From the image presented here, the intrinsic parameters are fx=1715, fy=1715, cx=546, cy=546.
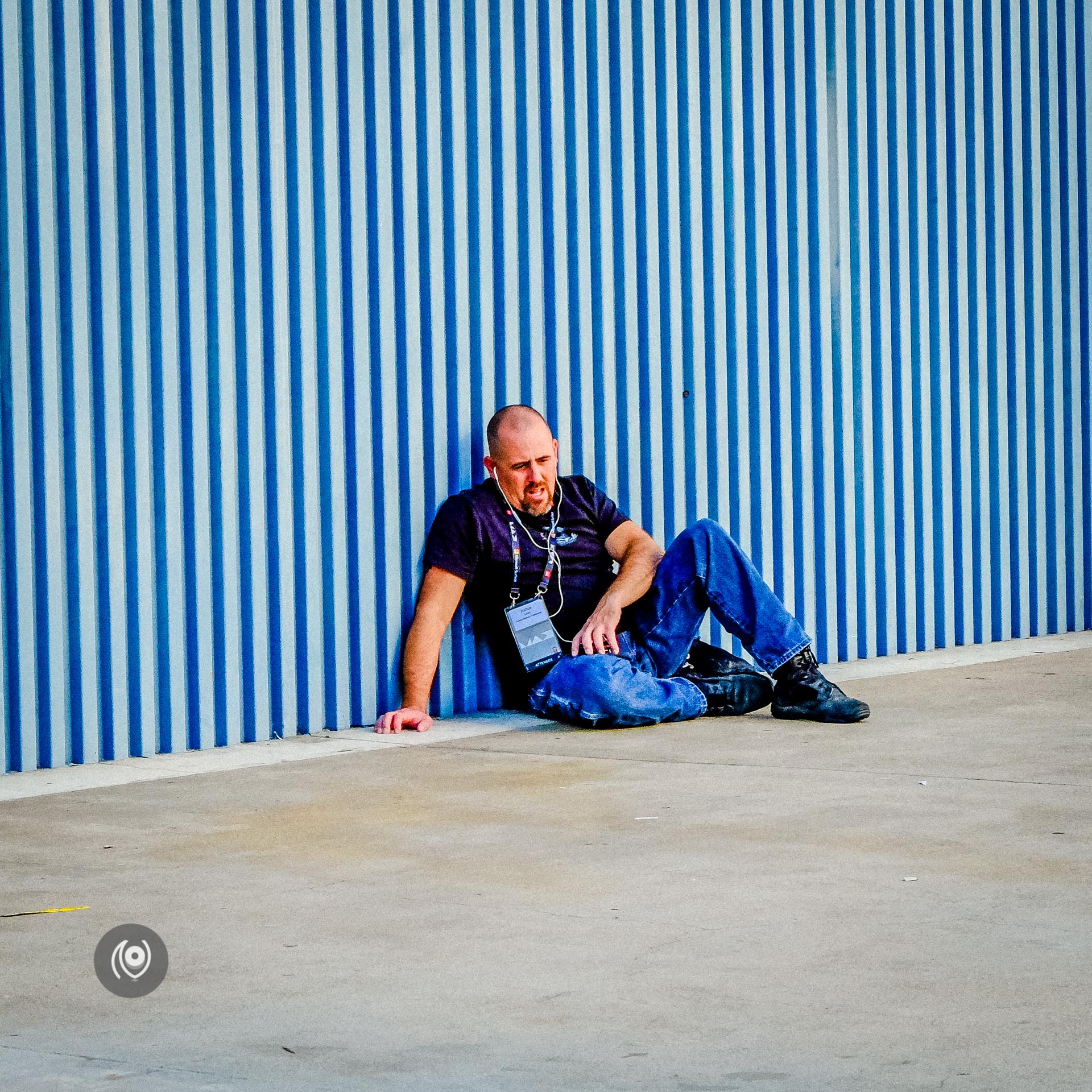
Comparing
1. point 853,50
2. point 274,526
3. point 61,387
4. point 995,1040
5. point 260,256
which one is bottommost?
point 995,1040

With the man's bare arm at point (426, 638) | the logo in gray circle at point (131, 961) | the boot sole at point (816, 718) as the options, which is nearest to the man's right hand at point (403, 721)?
the man's bare arm at point (426, 638)

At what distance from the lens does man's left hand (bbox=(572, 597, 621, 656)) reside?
5145mm

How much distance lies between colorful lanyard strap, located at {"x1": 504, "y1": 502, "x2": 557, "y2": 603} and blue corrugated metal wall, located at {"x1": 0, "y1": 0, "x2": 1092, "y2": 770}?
0.26m

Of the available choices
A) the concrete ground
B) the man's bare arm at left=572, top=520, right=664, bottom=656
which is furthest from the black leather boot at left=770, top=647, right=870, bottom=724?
the man's bare arm at left=572, top=520, right=664, bottom=656

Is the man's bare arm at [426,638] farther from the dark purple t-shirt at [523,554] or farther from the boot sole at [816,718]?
the boot sole at [816,718]

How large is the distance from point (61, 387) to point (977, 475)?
164 inches

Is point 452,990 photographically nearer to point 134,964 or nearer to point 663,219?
point 134,964

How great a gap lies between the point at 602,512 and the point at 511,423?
1.48 ft

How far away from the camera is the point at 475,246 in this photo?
5.67 metres

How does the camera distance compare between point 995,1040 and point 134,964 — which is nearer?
point 995,1040

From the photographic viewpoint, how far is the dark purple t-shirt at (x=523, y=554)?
5.37 m

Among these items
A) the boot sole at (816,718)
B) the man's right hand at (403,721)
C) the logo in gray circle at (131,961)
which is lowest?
the logo in gray circle at (131,961)

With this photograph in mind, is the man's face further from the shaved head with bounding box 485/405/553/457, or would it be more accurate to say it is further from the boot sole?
the boot sole

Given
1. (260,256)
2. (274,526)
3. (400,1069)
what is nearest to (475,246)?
(260,256)
